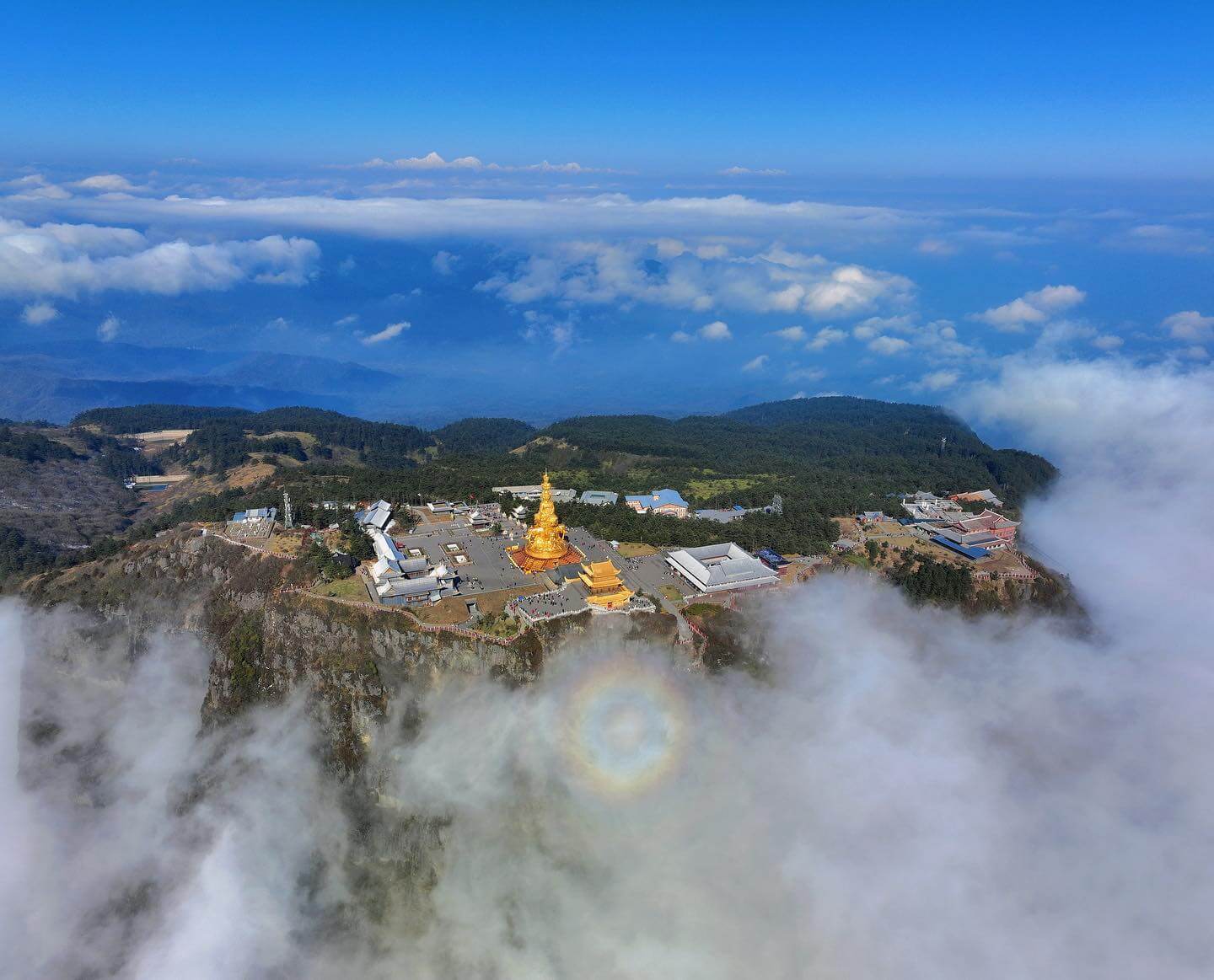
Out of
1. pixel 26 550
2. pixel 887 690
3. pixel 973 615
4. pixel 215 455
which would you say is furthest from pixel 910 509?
pixel 215 455

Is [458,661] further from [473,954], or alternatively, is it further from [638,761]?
[473,954]

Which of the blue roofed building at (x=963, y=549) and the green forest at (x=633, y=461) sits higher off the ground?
the blue roofed building at (x=963, y=549)

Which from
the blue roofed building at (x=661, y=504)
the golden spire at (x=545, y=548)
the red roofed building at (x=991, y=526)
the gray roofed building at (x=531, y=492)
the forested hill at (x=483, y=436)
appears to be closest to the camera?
the golden spire at (x=545, y=548)

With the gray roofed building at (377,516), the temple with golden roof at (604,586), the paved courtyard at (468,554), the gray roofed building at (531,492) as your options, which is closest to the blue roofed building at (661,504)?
the gray roofed building at (531,492)

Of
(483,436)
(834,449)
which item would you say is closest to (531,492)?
(834,449)

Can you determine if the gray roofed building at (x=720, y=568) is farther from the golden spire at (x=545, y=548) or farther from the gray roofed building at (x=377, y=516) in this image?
the gray roofed building at (x=377, y=516)

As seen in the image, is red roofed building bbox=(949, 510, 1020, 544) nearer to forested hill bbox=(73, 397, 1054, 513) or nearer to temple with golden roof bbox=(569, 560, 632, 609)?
forested hill bbox=(73, 397, 1054, 513)
